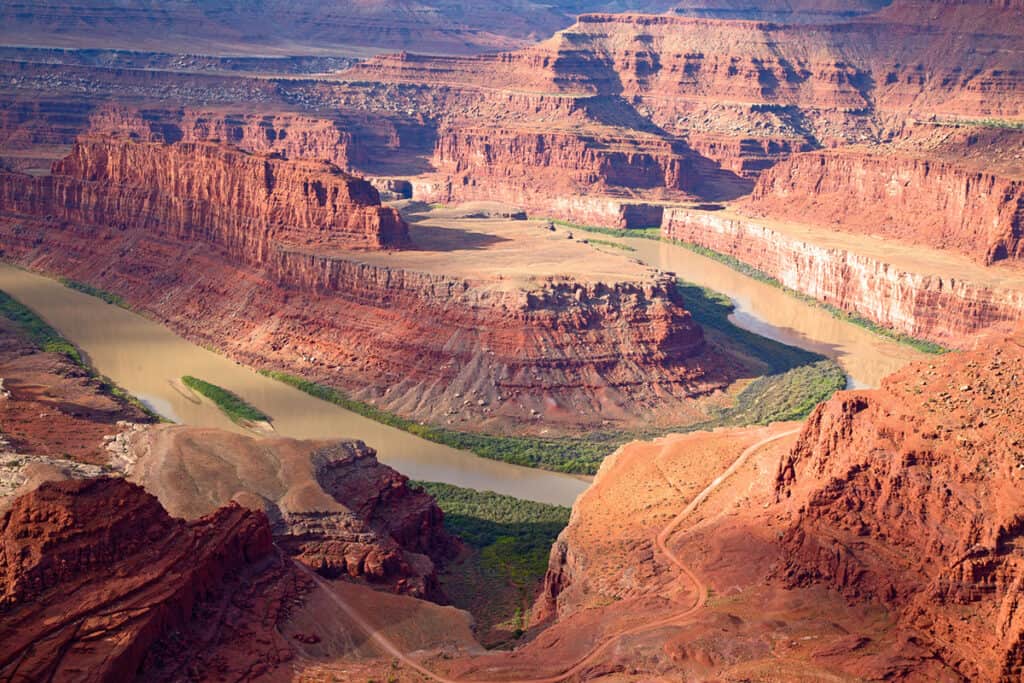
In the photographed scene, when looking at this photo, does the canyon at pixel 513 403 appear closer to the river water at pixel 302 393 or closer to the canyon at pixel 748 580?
the canyon at pixel 748 580

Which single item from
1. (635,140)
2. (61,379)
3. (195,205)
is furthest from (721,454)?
(635,140)

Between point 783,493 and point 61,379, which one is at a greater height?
point 783,493

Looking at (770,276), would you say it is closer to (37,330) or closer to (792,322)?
(792,322)

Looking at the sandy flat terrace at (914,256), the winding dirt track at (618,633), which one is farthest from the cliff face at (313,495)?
the sandy flat terrace at (914,256)

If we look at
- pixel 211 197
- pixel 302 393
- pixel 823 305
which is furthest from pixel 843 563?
pixel 823 305

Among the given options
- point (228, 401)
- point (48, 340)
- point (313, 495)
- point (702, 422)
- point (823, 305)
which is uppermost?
point (313, 495)

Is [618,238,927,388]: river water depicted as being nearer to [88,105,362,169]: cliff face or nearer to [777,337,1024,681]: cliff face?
[777,337,1024,681]: cliff face

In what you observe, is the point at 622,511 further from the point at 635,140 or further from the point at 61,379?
the point at 635,140
